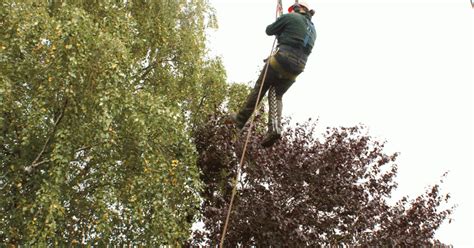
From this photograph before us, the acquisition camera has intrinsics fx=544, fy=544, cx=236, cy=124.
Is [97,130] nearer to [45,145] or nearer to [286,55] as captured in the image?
[45,145]

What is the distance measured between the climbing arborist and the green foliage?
12.2 feet

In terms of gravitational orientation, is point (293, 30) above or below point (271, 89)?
above

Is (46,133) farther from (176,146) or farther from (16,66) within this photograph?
(176,146)

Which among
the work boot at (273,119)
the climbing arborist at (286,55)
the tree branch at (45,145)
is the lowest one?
the work boot at (273,119)

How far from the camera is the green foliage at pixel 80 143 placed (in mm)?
9602

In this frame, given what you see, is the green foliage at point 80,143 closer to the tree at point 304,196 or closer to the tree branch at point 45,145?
the tree branch at point 45,145

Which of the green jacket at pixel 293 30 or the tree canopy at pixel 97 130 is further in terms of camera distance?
the tree canopy at pixel 97 130

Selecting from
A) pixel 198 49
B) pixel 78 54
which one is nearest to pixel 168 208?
pixel 78 54

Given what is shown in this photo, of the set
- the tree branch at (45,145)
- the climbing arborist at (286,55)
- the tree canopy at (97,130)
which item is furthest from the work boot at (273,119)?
the tree branch at (45,145)

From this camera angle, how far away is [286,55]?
6.57m

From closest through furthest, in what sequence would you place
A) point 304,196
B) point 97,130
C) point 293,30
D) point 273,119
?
point 293,30
point 273,119
point 97,130
point 304,196

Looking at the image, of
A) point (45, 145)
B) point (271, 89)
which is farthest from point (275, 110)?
point (45, 145)

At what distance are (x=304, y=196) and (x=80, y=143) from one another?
7337mm

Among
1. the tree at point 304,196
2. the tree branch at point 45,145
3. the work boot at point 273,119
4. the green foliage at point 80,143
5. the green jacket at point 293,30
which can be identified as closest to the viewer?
the green jacket at point 293,30
